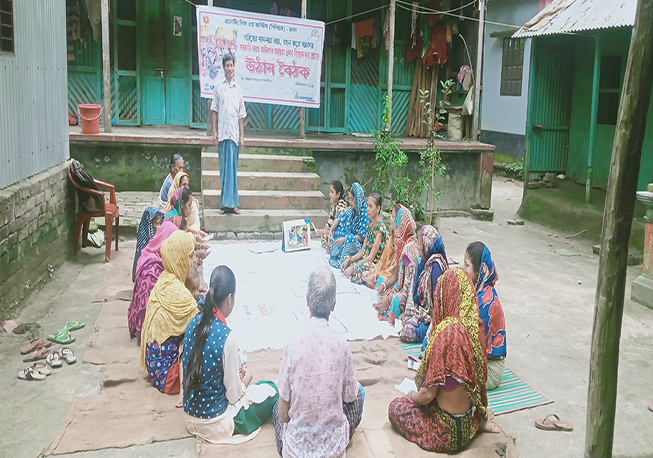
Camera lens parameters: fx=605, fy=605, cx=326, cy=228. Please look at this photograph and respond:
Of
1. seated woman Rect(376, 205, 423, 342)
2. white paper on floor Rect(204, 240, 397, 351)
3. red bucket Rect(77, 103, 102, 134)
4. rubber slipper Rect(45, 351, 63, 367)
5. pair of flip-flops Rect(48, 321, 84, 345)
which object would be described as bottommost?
rubber slipper Rect(45, 351, 63, 367)

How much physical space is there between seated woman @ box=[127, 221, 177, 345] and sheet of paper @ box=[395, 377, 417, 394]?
79.5 inches

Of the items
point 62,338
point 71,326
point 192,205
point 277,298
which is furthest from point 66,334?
point 192,205

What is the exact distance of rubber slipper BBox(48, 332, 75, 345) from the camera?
5.02 m

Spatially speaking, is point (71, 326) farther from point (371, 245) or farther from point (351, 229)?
point (351, 229)

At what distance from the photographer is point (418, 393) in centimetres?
347

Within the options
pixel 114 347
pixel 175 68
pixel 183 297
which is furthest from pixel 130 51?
pixel 183 297

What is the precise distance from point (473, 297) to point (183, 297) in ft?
6.21

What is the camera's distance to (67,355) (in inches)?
186

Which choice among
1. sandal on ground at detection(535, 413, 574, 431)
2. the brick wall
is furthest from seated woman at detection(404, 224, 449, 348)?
the brick wall

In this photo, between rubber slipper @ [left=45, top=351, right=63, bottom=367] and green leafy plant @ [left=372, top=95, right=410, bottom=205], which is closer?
rubber slipper @ [left=45, top=351, right=63, bottom=367]

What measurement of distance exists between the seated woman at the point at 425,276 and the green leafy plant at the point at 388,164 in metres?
3.91

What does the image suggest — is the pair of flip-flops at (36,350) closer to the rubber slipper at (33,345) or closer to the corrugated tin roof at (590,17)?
the rubber slipper at (33,345)

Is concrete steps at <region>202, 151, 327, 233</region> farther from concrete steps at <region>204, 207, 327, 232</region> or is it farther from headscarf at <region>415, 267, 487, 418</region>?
headscarf at <region>415, 267, 487, 418</region>

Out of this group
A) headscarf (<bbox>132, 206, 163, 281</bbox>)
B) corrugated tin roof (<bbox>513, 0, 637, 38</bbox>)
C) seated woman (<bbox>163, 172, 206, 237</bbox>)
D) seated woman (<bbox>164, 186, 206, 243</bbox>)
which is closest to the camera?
headscarf (<bbox>132, 206, 163, 281</bbox>)
